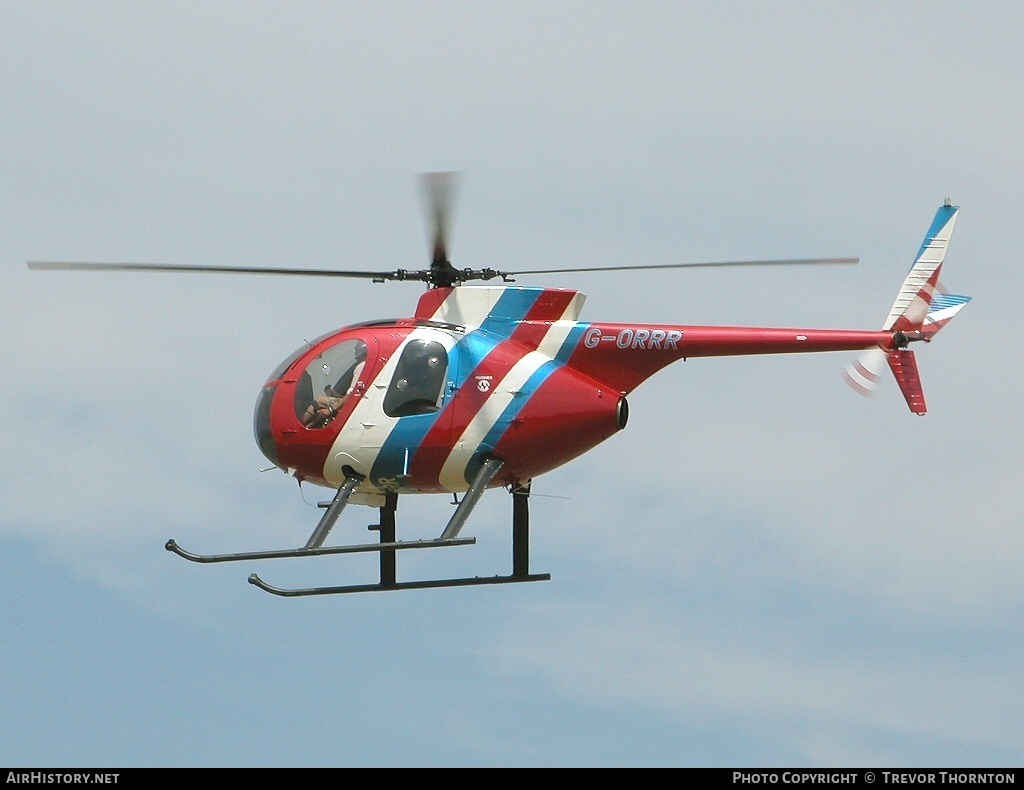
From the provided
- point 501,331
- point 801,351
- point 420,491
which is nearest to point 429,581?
point 420,491

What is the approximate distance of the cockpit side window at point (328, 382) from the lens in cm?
3219

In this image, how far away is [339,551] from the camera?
3123cm

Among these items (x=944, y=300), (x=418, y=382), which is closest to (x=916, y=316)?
(x=944, y=300)

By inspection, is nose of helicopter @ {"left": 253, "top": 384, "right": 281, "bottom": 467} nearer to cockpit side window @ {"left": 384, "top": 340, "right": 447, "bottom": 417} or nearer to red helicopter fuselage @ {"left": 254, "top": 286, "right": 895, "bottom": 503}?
red helicopter fuselage @ {"left": 254, "top": 286, "right": 895, "bottom": 503}

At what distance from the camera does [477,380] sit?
3159cm

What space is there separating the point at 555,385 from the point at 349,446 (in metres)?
2.67

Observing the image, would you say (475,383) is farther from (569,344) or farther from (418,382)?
(569,344)

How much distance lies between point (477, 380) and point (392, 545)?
2.27 m

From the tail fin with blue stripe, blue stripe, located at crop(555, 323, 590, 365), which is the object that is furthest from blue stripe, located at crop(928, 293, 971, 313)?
blue stripe, located at crop(555, 323, 590, 365)

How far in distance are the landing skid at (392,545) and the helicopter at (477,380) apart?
Answer: 0.02 metres

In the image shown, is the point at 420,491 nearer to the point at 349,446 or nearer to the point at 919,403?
the point at 349,446

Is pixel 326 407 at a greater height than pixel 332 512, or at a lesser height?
greater

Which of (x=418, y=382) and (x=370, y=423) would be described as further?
(x=370, y=423)

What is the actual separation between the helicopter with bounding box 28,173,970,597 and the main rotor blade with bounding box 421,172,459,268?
0.07 ft
